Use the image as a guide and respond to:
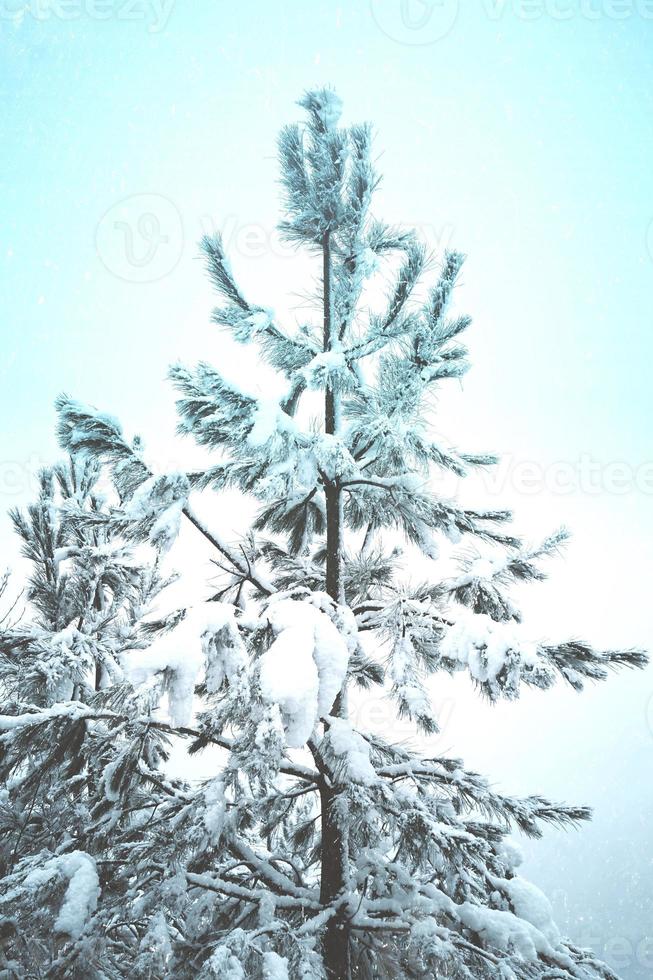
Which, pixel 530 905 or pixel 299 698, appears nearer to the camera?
pixel 299 698

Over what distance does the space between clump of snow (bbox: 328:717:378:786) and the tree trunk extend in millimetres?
166

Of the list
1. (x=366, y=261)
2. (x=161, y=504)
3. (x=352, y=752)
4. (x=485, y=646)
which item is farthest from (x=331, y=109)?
(x=352, y=752)

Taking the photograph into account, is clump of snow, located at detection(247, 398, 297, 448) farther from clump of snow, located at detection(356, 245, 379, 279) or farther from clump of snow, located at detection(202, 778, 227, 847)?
clump of snow, located at detection(202, 778, 227, 847)

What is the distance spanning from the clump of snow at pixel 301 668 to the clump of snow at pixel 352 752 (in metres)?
1.03

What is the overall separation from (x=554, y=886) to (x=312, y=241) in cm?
16789

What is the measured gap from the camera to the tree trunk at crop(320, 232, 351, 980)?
112 inches

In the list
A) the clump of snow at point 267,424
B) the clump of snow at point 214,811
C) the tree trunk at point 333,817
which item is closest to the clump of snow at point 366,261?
the tree trunk at point 333,817

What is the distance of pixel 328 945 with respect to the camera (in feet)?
9.61

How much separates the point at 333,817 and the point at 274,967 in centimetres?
77

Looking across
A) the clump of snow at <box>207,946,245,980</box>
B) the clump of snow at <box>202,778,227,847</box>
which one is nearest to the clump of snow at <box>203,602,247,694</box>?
the clump of snow at <box>202,778,227,847</box>

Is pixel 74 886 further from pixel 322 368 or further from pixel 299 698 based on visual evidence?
pixel 322 368

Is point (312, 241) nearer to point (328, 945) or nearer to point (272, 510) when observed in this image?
point (272, 510)

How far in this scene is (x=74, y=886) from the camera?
7.74ft

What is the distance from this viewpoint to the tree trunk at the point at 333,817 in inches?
112
